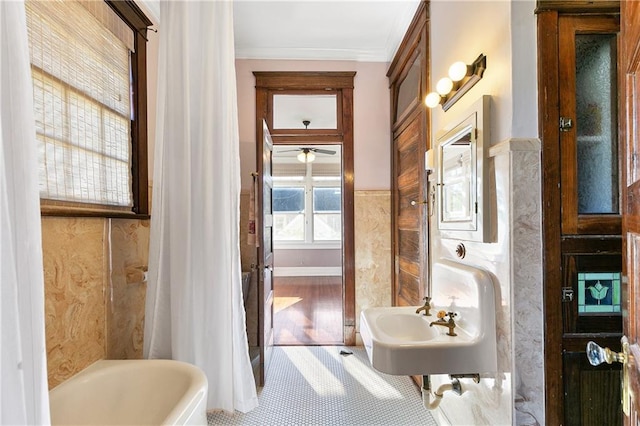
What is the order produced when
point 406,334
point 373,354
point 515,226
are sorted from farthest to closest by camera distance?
point 406,334, point 373,354, point 515,226

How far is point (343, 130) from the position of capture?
9.80 feet

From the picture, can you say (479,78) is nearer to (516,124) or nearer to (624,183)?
(516,124)

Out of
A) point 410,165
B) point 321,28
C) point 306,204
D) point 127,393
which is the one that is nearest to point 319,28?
point 321,28

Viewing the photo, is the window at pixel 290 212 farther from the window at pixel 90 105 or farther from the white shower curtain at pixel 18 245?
the white shower curtain at pixel 18 245

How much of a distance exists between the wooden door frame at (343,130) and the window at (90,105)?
1.25 m

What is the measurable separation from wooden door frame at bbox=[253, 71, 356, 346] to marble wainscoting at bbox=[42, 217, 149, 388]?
5.71 ft

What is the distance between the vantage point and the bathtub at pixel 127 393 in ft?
3.60

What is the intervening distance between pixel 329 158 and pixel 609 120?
5.30m

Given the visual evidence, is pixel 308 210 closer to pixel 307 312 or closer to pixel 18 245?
pixel 307 312

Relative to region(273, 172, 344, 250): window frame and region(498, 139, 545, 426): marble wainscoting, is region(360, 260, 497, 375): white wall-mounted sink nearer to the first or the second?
region(498, 139, 545, 426): marble wainscoting

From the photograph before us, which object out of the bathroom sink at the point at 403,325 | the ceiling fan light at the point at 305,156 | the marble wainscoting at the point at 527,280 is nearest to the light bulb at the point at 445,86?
the marble wainscoting at the point at 527,280

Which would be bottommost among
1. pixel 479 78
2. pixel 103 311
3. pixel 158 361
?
pixel 158 361

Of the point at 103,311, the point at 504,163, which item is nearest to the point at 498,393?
the point at 504,163

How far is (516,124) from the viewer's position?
44.3 inches
